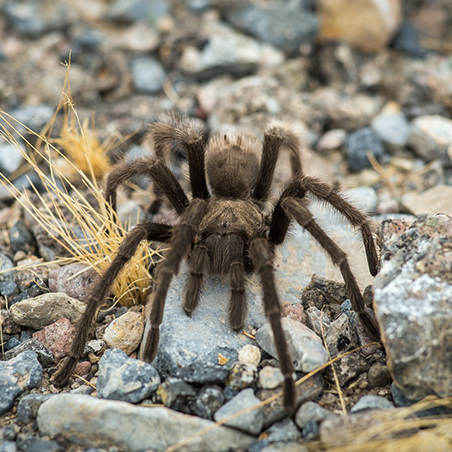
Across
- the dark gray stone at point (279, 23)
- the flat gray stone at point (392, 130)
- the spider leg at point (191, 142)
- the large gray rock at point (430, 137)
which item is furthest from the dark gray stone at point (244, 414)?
the dark gray stone at point (279, 23)

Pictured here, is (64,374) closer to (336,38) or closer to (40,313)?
(40,313)

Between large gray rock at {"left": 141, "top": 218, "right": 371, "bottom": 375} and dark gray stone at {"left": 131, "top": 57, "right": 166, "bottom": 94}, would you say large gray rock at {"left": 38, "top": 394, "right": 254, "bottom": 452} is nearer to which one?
large gray rock at {"left": 141, "top": 218, "right": 371, "bottom": 375}

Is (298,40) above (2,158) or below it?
above

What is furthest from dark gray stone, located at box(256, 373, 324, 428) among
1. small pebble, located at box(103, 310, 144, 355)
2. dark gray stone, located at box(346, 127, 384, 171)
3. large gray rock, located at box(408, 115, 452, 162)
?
large gray rock, located at box(408, 115, 452, 162)

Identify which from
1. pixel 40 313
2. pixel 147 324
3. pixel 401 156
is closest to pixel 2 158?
pixel 40 313

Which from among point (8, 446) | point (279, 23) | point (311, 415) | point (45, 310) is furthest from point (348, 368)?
point (279, 23)

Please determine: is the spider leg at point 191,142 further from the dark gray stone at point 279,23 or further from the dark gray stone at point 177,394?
the dark gray stone at point 279,23
